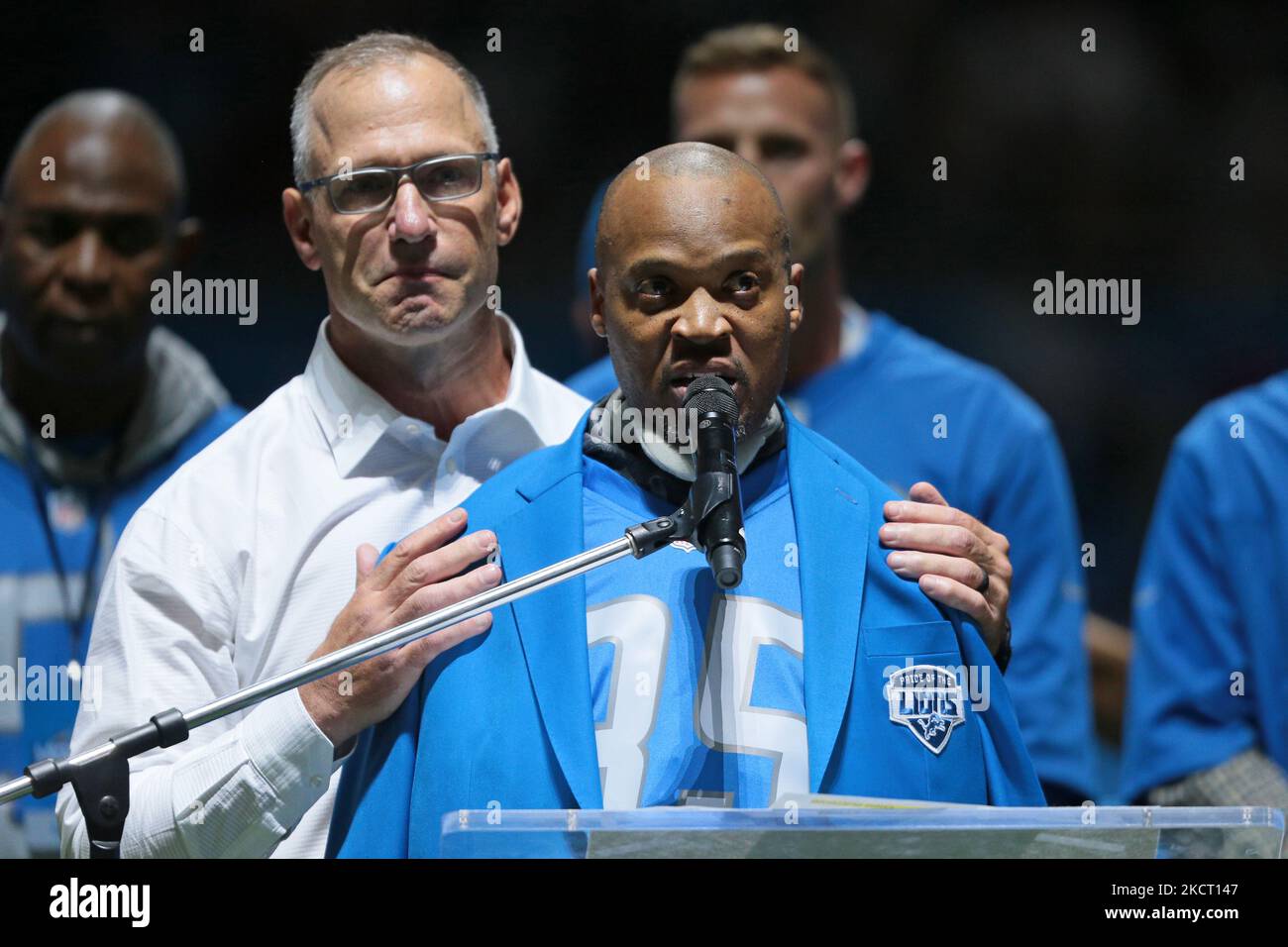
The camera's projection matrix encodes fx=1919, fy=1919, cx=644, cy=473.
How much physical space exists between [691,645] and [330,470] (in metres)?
0.74

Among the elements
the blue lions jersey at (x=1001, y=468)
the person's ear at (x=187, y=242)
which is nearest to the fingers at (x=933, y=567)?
the blue lions jersey at (x=1001, y=468)

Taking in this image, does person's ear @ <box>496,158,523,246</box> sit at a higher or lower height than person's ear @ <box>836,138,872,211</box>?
lower

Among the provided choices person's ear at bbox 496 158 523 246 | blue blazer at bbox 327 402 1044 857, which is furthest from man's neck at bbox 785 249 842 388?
blue blazer at bbox 327 402 1044 857

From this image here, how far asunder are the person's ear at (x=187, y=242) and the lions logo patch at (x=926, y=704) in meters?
1.59

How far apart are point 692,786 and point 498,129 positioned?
143 centimetres

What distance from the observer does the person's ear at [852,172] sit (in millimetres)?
3645

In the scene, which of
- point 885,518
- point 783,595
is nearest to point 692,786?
point 783,595

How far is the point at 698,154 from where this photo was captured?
8.43 ft

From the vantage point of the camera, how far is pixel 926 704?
2504 mm

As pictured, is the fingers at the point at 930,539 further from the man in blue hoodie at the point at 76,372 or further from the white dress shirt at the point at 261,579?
the man in blue hoodie at the point at 76,372

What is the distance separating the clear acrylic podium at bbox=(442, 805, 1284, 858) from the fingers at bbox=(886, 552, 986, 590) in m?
0.40

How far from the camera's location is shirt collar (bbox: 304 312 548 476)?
2936mm

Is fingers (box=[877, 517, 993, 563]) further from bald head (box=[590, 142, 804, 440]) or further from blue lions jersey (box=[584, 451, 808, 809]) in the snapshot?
bald head (box=[590, 142, 804, 440])
